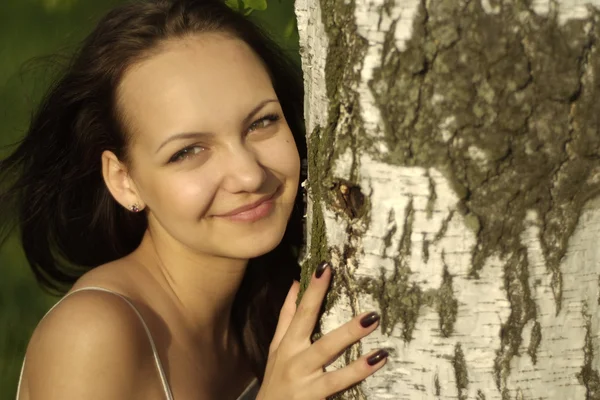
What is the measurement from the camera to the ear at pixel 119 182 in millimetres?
2952

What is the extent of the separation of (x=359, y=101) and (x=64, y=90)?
171cm

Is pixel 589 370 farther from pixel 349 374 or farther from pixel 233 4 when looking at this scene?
pixel 233 4

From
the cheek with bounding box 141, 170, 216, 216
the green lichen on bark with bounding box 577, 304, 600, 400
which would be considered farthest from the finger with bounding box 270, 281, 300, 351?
the green lichen on bark with bounding box 577, 304, 600, 400

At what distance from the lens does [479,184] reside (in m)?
1.71

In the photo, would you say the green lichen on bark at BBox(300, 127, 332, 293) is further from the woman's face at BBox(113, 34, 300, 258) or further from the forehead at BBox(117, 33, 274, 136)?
the forehead at BBox(117, 33, 274, 136)

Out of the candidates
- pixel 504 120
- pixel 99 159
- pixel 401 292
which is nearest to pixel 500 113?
pixel 504 120

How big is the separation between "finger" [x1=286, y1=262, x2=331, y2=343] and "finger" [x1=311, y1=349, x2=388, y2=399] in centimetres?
11

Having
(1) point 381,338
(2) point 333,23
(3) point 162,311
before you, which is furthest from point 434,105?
(3) point 162,311

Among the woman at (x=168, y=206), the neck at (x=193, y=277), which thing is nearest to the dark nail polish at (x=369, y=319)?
the woman at (x=168, y=206)

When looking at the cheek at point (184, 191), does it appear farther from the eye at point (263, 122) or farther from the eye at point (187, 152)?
the eye at point (263, 122)

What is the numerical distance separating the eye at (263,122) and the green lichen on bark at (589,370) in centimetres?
126

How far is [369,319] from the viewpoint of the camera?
1872mm

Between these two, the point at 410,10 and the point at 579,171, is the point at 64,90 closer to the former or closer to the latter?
the point at 410,10

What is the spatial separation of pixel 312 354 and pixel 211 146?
84 cm
